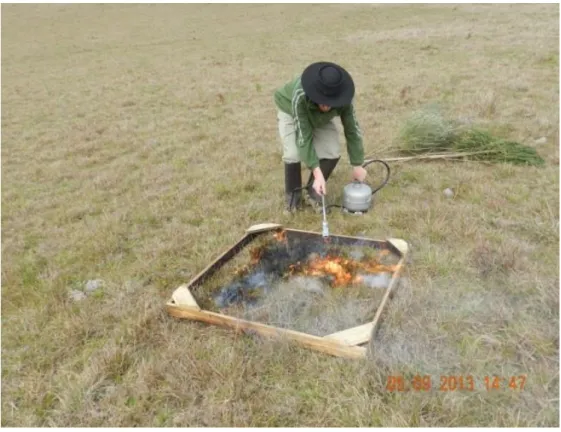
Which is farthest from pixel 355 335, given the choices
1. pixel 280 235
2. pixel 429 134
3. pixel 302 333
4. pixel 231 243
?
pixel 429 134

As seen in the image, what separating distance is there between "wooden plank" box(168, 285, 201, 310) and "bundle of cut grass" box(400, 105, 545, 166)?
3.58 meters

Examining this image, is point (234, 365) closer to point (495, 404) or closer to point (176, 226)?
point (495, 404)

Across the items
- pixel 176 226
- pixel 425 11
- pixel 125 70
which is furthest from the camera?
pixel 425 11

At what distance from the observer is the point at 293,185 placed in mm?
4359

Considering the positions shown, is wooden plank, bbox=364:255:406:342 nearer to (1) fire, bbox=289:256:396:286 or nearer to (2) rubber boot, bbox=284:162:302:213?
(1) fire, bbox=289:256:396:286

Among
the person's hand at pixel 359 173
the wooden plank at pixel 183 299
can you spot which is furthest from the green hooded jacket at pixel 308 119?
the wooden plank at pixel 183 299

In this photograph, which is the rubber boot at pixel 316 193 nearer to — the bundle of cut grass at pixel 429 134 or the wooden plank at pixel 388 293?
the wooden plank at pixel 388 293

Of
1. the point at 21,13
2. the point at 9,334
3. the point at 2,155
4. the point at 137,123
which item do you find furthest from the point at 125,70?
the point at 21,13

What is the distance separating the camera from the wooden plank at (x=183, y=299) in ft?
9.67

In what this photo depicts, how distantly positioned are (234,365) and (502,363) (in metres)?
1.42

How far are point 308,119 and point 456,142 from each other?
2.32 m

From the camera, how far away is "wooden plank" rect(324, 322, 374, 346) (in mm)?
2525

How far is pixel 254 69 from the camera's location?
1258 centimetres

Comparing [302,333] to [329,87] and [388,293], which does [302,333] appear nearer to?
[388,293]
